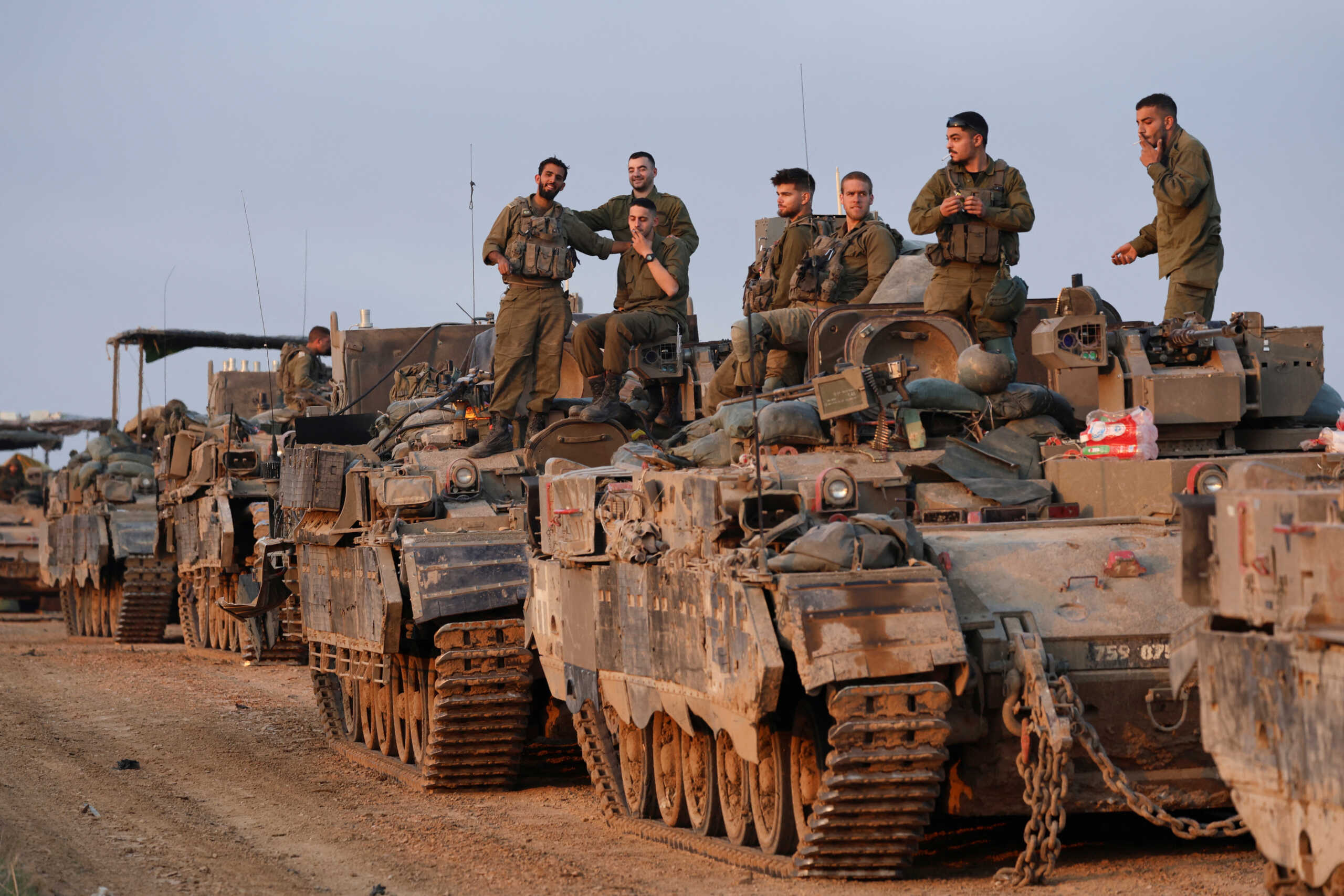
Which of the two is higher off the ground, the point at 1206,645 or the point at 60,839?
the point at 1206,645

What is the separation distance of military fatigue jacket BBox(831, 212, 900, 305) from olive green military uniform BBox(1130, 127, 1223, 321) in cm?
238

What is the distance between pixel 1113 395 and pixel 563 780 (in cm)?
488

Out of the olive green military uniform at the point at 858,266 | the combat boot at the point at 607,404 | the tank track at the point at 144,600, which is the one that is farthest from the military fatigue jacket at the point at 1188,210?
the tank track at the point at 144,600

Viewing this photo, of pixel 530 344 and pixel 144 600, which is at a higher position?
pixel 530 344

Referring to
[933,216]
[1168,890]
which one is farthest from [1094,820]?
[933,216]

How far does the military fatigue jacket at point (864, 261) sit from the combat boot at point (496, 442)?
303 centimetres

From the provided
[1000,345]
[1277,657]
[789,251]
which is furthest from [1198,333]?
[1277,657]

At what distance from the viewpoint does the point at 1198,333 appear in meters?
11.3

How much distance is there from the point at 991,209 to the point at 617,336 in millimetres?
4906

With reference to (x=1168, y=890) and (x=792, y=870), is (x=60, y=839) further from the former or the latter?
(x=1168, y=890)

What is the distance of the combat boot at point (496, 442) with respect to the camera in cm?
1568

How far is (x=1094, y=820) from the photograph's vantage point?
10016 mm

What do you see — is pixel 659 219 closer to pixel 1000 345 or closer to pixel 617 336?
pixel 617 336

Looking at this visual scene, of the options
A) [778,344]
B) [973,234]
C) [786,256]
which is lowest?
[778,344]
